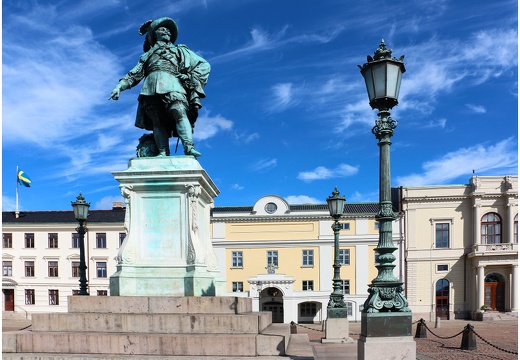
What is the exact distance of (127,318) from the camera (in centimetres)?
786

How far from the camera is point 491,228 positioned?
1785 inches

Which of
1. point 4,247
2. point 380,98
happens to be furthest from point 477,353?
point 4,247

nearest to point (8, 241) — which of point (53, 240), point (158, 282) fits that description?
point (53, 240)

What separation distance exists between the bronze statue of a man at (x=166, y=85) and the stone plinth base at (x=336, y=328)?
951 centimetres

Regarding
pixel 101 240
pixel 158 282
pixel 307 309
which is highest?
pixel 158 282

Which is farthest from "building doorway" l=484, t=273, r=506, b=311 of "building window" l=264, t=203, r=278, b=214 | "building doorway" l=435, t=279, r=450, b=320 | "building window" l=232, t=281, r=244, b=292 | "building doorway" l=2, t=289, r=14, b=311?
"building doorway" l=2, t=289, r=14, b=311

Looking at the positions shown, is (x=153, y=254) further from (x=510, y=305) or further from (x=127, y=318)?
(x=510, y=305)

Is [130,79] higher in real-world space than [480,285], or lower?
higher

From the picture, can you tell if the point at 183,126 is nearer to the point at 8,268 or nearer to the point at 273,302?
the point at 273,302

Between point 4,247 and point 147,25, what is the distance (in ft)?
150

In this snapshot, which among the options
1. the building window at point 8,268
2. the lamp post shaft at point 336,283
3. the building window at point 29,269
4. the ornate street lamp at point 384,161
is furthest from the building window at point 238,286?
the ornate street lamp at point 384,161

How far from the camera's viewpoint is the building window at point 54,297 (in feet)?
156

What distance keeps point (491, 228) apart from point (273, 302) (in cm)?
2153

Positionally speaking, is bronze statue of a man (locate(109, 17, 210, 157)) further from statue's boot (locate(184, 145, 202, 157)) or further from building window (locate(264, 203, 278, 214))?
building window (locate(264, 203, 278, 214))
